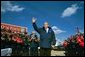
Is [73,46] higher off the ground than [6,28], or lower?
lower

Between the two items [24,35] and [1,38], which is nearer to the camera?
[1,38]

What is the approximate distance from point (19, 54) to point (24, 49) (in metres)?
0.63

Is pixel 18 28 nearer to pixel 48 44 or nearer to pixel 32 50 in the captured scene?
pixel 32 50

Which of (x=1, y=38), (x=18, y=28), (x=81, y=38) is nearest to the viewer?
(x=81, y=38)

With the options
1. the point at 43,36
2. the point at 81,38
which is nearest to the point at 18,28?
the point at 43,36

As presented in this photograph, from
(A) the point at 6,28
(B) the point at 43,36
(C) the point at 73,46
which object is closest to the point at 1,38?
(A) the point at 6,28

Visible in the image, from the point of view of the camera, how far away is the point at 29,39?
9.87 meters

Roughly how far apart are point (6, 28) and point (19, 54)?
109 cm

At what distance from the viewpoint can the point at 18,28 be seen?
9453 millimetres

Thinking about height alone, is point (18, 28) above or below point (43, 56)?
above

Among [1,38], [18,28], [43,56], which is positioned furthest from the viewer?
[18,28]

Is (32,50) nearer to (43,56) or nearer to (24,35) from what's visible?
(24,35)

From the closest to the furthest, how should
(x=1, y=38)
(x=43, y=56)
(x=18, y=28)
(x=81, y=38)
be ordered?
(x=43, y=56)
(x=81, y=38)
(x=1, y=38)
(x=18, y=28)

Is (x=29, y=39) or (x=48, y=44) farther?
(x=29, y=39)
